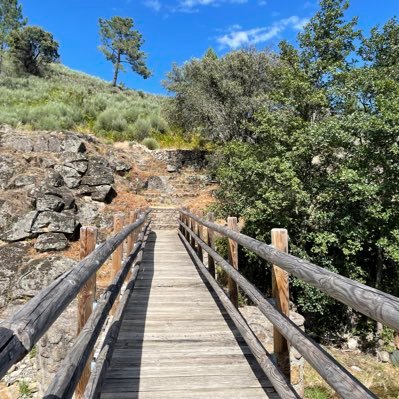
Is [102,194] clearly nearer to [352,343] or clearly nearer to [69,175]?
[69,175]

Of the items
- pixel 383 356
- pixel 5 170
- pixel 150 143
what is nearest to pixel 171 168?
pixel 150 143

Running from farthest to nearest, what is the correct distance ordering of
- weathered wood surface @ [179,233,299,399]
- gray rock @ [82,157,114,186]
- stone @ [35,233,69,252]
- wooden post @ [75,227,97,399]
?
gray rock @ [82,157,114,186] → stone @ [35,233,69,252] → wooden post @ [75,227,97,399] → weathered wood surface @ [179,233,299,399]

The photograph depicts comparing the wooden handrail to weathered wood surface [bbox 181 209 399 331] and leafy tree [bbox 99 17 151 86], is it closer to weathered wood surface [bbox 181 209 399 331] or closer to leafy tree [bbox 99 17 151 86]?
weathered wood surface [bbox 181 209 399 331]

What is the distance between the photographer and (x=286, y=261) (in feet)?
8.64

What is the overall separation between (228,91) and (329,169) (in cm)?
869

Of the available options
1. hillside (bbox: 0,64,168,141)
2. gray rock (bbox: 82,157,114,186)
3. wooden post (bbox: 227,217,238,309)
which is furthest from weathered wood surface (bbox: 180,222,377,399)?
hillside (bbox: 0,64,168,141)

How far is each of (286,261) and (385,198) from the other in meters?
10.4

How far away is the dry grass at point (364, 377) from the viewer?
24.9 ft

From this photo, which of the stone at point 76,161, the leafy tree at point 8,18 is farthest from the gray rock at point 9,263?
the leafy tree at point 8,18

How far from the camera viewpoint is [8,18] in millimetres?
34406

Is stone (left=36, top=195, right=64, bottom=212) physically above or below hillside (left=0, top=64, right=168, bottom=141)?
below

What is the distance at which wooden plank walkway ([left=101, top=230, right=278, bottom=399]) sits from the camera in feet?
9.85

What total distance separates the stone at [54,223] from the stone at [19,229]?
6.6 inches

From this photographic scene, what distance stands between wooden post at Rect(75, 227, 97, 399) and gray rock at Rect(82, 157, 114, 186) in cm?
1532
